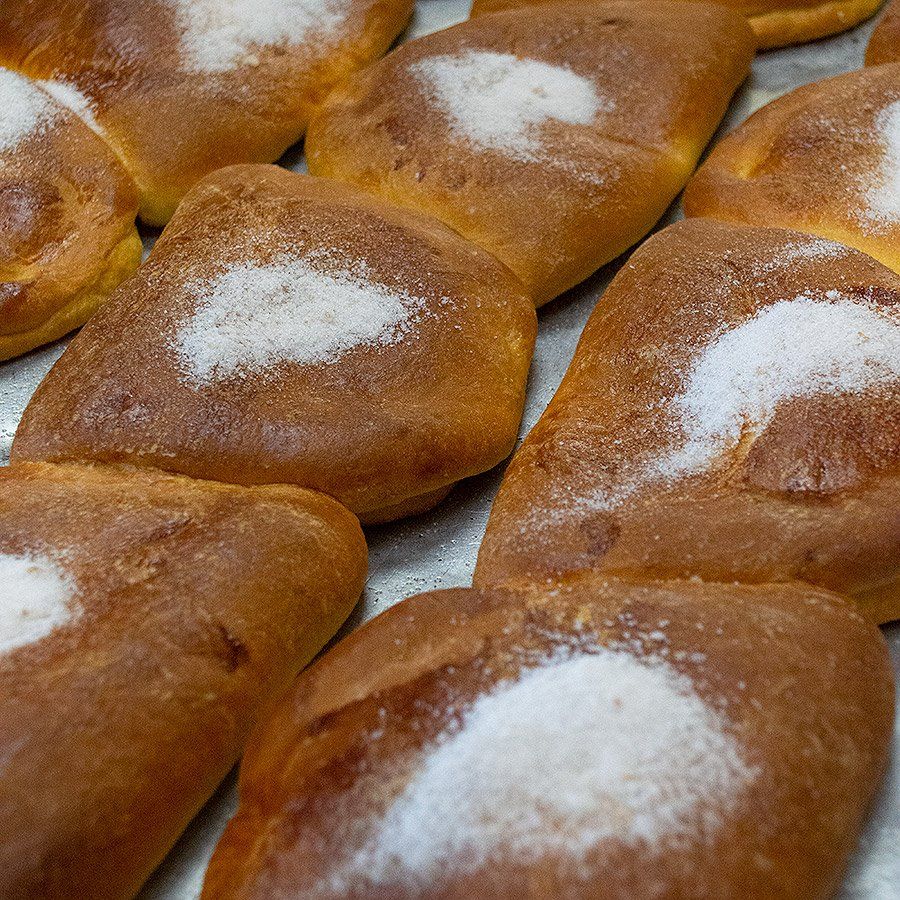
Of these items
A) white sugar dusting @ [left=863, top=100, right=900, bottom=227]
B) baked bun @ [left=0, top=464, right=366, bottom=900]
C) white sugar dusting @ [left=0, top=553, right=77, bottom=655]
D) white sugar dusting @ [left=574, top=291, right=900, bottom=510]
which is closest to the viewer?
baked bun @ [left=0, top=464, right=366, bottom=900]

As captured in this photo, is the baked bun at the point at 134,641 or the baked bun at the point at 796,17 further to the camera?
the baked bun at the point at 796,17

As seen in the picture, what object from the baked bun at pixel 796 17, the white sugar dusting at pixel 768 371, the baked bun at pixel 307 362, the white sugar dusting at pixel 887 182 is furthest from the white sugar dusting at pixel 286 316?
the baked bun at pixel 796 17

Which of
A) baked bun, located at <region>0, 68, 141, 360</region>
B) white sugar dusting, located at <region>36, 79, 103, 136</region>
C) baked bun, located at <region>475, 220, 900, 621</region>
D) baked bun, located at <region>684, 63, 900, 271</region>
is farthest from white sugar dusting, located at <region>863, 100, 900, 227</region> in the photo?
white sugar dusting, located at <region>36, 79, 103, 136</region>

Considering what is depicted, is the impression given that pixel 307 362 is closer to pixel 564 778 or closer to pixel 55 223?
pixel 55 223

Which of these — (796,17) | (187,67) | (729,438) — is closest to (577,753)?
(729,438)

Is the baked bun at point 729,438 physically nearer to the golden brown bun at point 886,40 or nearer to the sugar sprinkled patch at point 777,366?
the sugar sprinkled patch at point 777,366

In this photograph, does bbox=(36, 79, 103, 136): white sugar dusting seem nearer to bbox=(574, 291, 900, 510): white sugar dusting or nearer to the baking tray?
the baking tray

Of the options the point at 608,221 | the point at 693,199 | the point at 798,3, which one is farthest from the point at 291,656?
the point at 798,3
